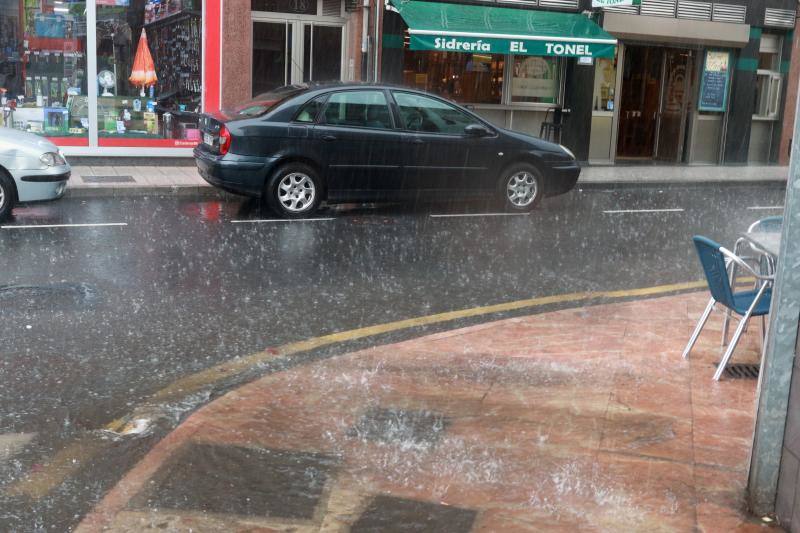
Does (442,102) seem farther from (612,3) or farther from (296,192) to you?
(612,3)

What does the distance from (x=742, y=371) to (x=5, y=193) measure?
8.18 metres

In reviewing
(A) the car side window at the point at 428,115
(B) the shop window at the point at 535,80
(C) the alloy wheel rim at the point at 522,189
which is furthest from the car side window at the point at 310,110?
(B) the shop window at the point at 535,80

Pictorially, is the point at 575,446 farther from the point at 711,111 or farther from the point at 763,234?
the point at 711,111

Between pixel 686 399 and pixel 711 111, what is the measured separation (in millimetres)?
17388

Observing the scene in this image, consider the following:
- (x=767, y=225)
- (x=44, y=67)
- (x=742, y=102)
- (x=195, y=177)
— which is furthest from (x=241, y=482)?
(x=742, y=102)

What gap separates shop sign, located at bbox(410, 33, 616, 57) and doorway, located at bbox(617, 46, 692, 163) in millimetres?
3250

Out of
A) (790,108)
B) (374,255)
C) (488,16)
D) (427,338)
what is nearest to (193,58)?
(488,16)

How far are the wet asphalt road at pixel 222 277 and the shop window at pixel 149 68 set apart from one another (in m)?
4.28

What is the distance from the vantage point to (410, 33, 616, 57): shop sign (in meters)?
17.2

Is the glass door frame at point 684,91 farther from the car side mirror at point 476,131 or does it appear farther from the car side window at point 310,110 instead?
the car side window at point 310,110

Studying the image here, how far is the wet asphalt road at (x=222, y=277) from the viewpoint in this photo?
565 centimetres

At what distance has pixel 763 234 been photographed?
267 inches

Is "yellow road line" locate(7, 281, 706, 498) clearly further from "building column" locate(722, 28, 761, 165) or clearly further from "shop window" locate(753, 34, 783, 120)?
"shop window" locate(753, 34, 783, 120)

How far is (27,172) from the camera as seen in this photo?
10938 millimetres
